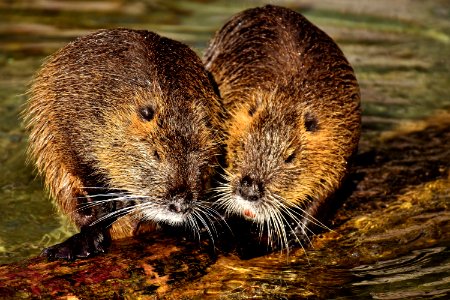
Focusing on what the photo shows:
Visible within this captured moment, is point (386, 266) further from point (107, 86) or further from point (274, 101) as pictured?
point (107, 86)

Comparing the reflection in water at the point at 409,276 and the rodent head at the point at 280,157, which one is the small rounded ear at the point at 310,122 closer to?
the rodent head at the point at 280,157

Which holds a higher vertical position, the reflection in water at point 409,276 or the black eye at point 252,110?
the black eye at point 252,110

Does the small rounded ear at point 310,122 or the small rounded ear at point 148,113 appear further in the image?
the small rounded ear at point 310,122

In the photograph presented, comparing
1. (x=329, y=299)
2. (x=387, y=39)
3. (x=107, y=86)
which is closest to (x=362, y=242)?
(x=329, y=299)

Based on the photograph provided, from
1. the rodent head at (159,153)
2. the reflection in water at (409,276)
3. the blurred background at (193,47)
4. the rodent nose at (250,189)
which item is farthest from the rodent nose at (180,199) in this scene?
the blurred background at (193,47)

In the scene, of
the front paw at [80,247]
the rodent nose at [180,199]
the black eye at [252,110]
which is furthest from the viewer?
the black eye at [252,110]

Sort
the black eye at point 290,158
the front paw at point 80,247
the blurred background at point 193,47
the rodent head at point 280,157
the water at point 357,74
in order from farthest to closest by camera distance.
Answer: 1. the blurred background at point 193,47
2. the black eye at point 290,158
3. the rodent head at point 280,157
4. the water at point 357,74
5. the front paw at point 80,247

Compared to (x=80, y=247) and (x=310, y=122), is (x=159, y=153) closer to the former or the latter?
(x=80, y=247)

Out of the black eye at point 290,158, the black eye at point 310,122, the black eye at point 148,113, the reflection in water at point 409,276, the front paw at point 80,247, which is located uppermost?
the black eye at point 148,113
